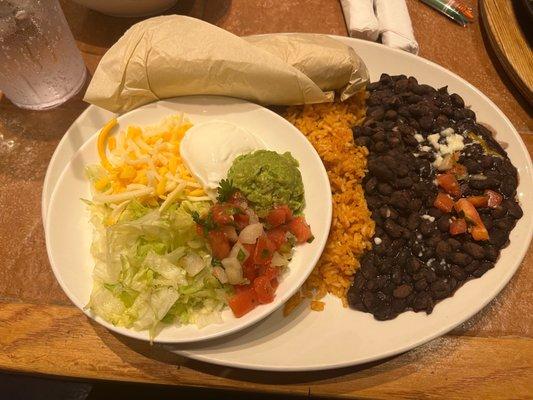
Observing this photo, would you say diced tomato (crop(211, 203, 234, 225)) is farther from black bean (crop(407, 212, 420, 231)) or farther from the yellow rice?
black bean (crop(407, 212, 420, 231))

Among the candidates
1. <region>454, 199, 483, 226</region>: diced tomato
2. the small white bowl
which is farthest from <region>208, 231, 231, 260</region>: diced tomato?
the small white bowl

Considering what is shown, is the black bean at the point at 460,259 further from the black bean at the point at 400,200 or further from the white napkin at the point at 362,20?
the white napkin at the point at 362,20

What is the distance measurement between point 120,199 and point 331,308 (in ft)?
2.49

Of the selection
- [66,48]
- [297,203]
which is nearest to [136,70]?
[66,48]

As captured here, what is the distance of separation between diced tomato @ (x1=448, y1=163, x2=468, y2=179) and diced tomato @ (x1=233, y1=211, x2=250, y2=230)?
761 millimetres

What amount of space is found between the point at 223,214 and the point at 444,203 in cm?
75

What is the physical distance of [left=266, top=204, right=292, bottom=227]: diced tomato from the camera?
1.46 meters

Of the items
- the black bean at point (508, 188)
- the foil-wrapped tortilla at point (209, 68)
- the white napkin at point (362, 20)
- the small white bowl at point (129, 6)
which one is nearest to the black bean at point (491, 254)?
the black bean at point (508, 188)

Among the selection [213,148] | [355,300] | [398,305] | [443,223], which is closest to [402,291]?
[398,305]

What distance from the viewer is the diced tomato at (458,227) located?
1.57m

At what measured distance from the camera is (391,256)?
61.6 inches

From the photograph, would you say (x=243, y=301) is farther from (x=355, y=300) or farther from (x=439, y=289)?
(x=439, y=289)

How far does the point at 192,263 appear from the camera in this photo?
1.43 meters

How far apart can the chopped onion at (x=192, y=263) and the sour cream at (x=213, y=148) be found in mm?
233
